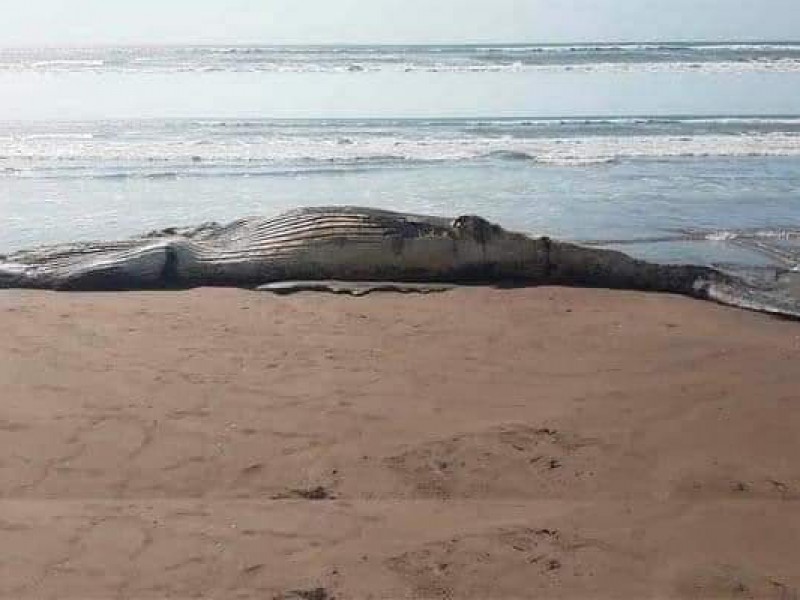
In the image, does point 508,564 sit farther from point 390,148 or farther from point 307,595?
point 390,148

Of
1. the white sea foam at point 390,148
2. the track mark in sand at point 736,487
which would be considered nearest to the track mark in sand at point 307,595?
the track mark in sand at point 736,487

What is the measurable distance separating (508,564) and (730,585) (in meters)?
0.80

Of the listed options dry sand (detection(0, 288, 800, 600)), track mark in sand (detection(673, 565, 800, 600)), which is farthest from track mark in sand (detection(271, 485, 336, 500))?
track mark in sand (detection(673, 565, 800, 600))

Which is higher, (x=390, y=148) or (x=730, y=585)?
(x=390, y=148)

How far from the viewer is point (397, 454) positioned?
15.2ft

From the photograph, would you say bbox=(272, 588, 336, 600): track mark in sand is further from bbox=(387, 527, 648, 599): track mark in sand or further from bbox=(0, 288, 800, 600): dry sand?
bbox=(387, 527, 648, 599): track mark in sand

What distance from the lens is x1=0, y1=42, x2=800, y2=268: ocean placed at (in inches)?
430

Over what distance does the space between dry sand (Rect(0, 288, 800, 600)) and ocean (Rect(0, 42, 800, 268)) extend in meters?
3.38

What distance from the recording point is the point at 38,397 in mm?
5309

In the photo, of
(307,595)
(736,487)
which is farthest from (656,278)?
(307,595)

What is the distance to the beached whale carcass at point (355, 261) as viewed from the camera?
787cm

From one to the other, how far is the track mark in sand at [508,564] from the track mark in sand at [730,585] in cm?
15

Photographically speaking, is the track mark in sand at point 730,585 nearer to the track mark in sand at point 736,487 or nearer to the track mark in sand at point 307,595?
the track mark in sand at point 736,487

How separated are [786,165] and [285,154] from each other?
7.98 meters
